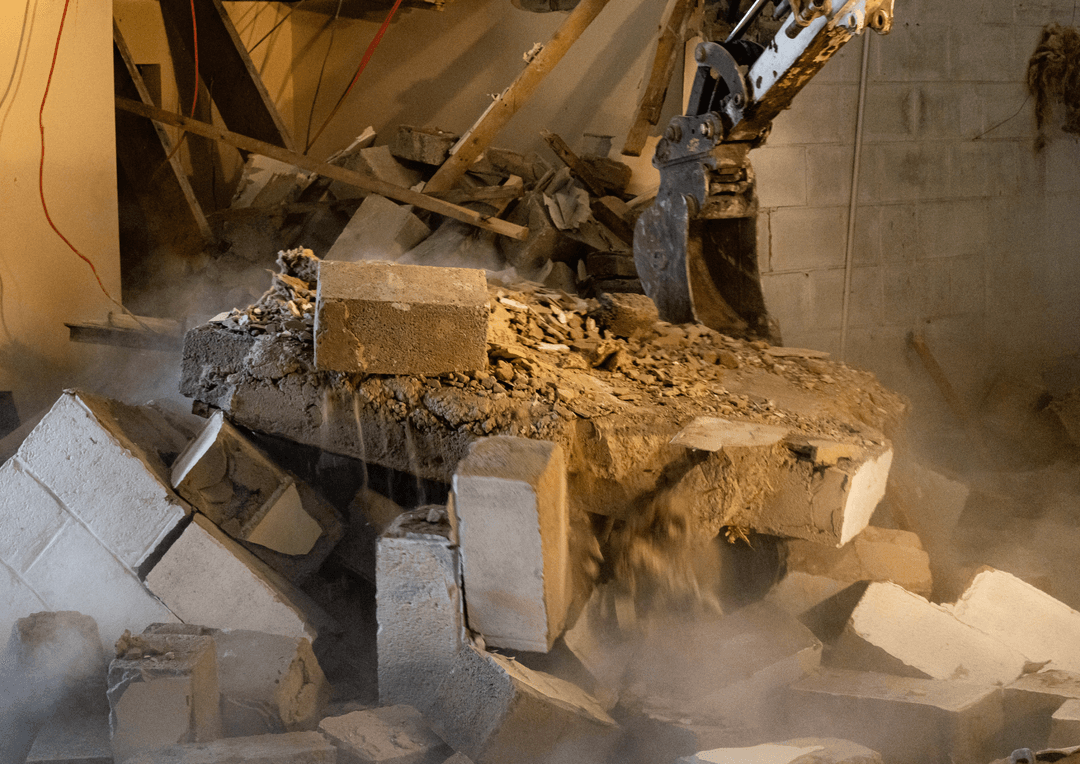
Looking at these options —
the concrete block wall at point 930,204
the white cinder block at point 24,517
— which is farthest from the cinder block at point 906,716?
the concrete block wall at point 930,204

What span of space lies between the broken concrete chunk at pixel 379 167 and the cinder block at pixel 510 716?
4.70 metres

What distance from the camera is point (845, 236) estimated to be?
20.4ft

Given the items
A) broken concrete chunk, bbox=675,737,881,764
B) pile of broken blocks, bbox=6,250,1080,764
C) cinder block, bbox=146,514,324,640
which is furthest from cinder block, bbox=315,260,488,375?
broken concrete chunk, bbox=675,737,881,764

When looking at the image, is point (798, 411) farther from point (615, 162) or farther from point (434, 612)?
point (615, 162)

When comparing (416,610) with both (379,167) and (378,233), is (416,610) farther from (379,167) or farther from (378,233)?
(379,167)

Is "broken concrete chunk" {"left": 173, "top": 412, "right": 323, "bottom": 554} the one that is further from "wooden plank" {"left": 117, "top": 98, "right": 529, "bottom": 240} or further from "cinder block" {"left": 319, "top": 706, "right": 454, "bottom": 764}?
"wooden plank" {"left": 117, "top": 98, "right": 529, "bottom": 240}

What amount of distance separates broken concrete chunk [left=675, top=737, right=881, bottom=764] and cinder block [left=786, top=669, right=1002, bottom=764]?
375 millimetres

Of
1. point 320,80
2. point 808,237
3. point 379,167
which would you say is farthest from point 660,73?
point 320,80

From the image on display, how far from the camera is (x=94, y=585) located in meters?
3.06

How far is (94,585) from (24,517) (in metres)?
0.36

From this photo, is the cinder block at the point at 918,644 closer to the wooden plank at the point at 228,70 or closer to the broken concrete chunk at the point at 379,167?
the broken concrete chunk at the point at 379,167

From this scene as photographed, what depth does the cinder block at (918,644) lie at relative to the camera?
2.99 meters

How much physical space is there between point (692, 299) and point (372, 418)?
2012 mm

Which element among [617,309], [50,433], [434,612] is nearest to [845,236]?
[617,309]
